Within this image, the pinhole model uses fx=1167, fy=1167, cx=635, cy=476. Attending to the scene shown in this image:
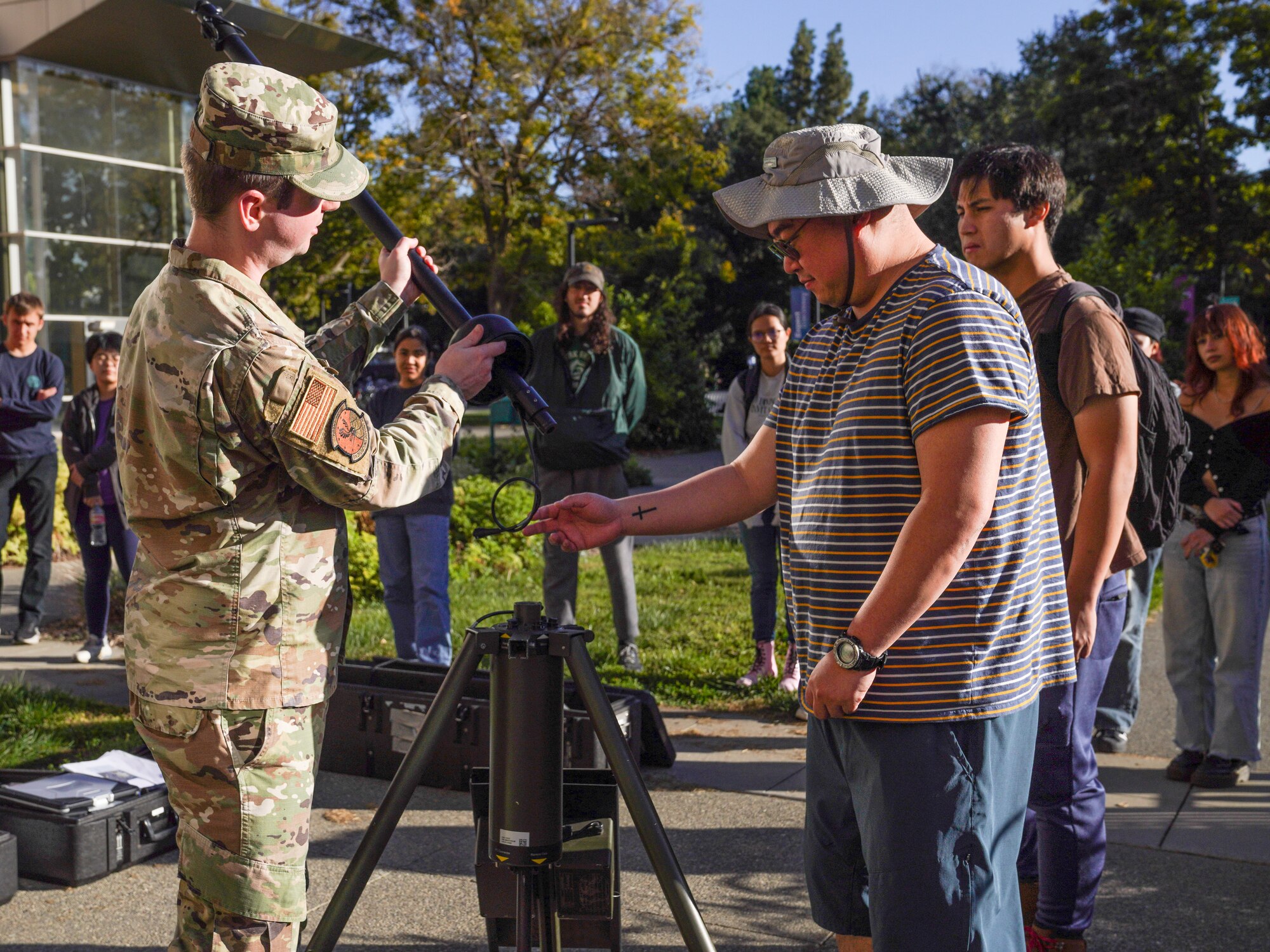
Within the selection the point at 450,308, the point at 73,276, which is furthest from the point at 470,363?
the point at 73,276

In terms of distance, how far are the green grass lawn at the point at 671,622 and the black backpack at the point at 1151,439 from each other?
8.84 ft

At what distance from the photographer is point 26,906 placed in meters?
3.69

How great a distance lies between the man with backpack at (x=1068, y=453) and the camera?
2916 millimetres

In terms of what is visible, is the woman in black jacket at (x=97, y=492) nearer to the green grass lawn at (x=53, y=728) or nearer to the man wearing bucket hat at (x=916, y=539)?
the green grass lawn at (x=53, y=728)

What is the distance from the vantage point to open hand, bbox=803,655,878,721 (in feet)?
6.74

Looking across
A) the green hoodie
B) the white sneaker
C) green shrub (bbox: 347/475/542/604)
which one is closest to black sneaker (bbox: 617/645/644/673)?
the green hoodie

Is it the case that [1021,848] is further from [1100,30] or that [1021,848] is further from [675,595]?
[1100,30]

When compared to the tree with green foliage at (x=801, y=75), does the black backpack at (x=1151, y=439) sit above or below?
below

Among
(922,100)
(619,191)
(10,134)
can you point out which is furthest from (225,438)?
(922,100)

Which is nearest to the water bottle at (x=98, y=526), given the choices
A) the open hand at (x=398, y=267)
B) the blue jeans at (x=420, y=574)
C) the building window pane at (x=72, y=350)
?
the blue jeans at (x=420, y=574)

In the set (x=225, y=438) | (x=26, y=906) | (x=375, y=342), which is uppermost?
(x=375, y=342)

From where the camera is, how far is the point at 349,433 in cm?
209

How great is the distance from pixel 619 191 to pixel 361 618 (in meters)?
14.6

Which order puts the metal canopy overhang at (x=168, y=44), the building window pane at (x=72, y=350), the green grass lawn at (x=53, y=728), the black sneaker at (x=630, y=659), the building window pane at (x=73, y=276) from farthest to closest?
the building window pane at (x=72, y=350)
the building window pane at (x=73, y=276)
the metal canopy overhang at (x=168, y=44)
the black sneaker at (x=630, y=659)
the green grass lawn at (x=53, y=728)
